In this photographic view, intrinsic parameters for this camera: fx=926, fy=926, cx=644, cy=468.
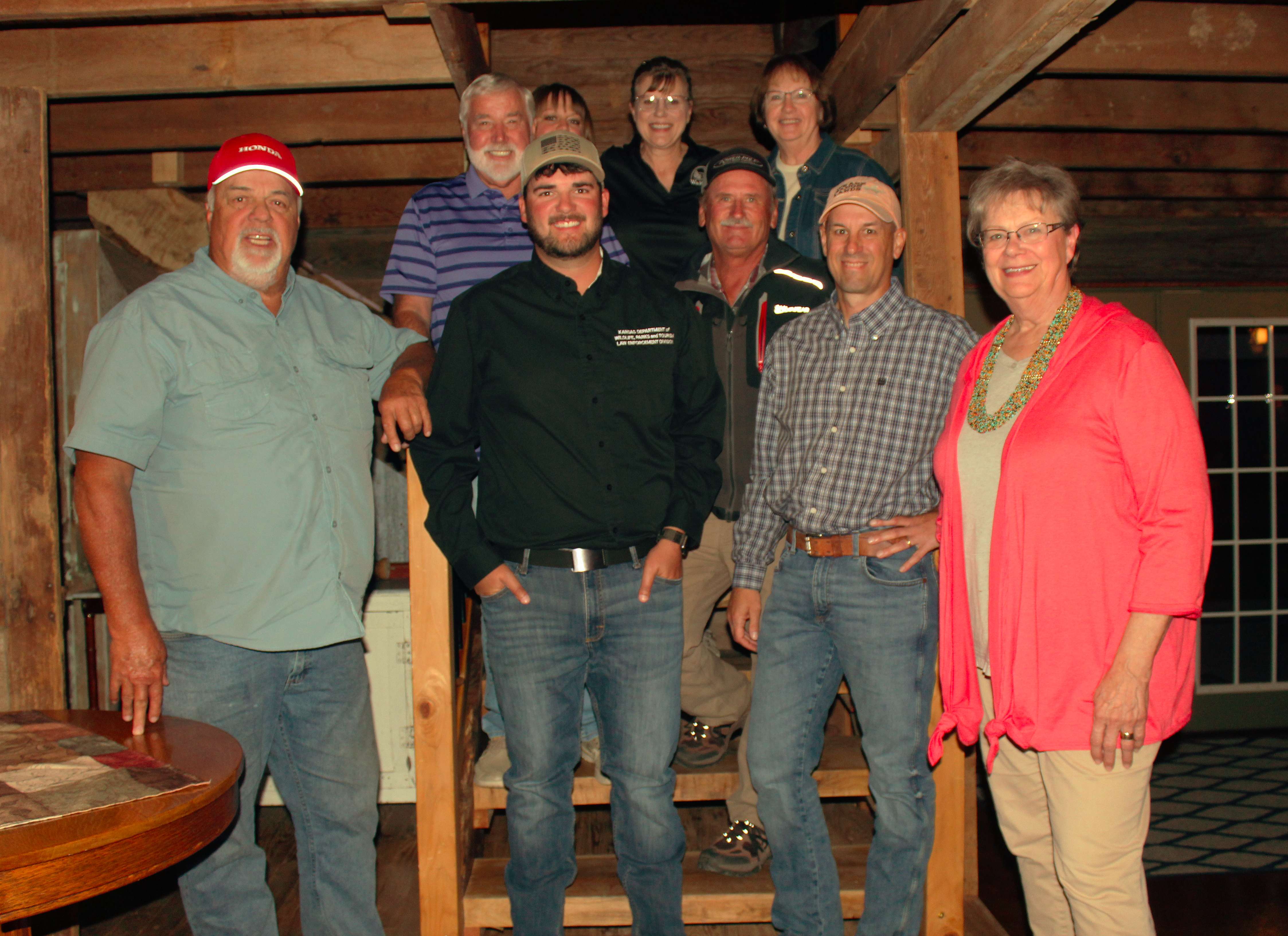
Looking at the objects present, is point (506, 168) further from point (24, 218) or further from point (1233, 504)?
point (1233, 504)

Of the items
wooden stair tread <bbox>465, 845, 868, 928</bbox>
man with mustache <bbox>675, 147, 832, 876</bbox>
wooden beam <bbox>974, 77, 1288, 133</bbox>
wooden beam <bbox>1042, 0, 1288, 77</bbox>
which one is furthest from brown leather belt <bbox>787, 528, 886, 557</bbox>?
wooden beam <bbox>974, 77, 1288, 133</bbox>

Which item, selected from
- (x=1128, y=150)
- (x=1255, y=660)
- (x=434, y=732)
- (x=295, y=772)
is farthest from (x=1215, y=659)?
(x=295, y=772)

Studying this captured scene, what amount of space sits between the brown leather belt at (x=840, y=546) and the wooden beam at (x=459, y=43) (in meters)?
1.91

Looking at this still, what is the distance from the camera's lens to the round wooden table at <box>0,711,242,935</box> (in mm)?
1315

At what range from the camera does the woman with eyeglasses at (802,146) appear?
3152 mm

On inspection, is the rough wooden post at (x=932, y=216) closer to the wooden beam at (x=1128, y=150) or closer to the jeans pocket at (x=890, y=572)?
the jeans pocket at (x=890, y=572)

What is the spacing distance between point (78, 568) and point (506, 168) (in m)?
3.69

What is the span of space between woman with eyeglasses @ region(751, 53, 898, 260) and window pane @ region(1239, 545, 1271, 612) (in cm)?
556

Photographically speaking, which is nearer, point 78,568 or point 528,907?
point 528,907

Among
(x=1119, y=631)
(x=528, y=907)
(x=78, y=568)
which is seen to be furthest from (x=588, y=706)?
(x=78, y=568)

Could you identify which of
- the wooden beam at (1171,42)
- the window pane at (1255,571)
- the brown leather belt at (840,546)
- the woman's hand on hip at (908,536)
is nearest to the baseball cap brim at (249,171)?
the brown leather belt at (840,546)

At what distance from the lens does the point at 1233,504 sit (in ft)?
22.8

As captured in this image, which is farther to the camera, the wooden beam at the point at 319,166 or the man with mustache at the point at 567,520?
the wooden beam at the point at 319,166

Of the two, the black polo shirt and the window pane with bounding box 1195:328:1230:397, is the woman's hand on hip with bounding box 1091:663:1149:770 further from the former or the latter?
the window pane with bounding box 1195:328:1230:397
